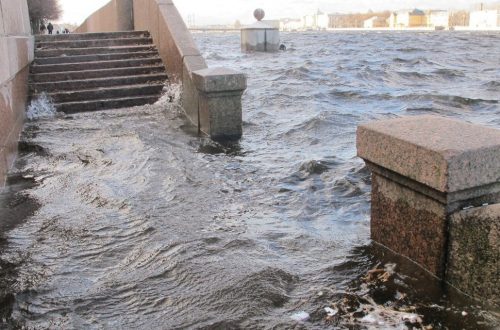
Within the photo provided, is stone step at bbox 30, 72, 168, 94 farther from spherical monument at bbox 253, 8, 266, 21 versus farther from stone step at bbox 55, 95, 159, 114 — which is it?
spherical monument at bbox 253, 8, 266, 21

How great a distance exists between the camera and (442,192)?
2.93 meters

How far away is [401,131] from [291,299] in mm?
1243

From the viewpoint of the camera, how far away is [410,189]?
3.29 metres

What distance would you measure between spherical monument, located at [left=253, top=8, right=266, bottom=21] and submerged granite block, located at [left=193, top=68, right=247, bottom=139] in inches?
1132

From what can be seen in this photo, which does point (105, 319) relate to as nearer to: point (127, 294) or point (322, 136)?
point (127, 294)

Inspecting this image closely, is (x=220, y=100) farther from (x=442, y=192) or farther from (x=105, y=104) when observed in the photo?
(x=442, y=192)

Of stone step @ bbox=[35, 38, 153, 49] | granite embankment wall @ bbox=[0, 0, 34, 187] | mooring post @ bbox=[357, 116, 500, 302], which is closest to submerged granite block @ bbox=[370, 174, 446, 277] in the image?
mooring post @ bbox=[357, 116, 500, 302]

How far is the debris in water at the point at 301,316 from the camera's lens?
3041 mm

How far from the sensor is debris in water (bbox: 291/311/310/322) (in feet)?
9.98

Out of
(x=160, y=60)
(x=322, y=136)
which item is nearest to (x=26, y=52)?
(x=160, y=60)

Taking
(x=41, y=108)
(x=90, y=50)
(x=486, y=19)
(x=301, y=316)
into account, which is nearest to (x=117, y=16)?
(x=90, y=50)

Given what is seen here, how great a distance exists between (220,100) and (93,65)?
490 centimetres

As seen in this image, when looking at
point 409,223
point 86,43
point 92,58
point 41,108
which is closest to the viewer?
point 409,223

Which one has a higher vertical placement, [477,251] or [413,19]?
[413,19]
